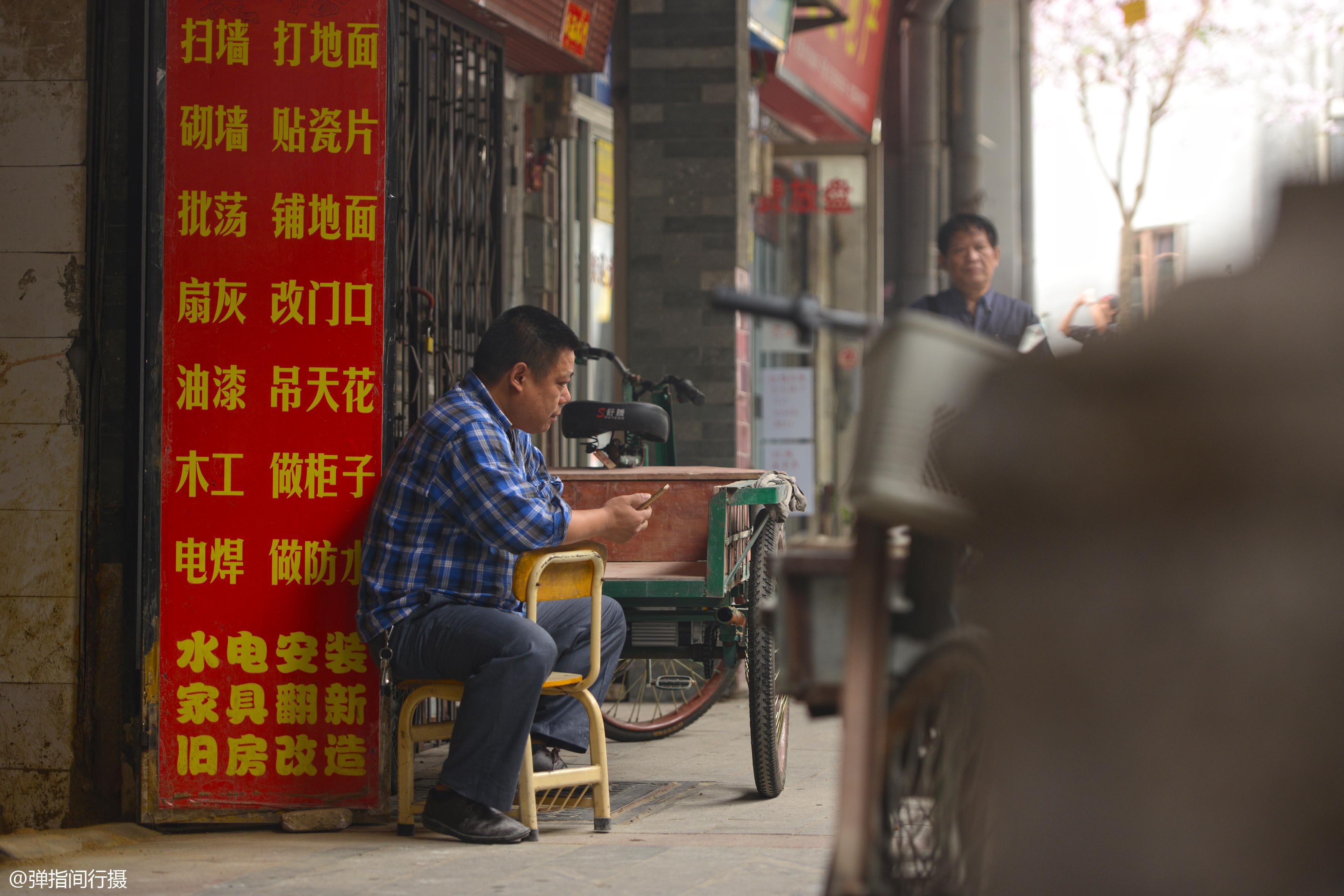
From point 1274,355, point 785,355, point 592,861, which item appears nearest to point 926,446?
point 1274,355

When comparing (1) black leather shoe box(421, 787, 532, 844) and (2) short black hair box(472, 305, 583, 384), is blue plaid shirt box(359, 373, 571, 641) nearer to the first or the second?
(2) short black hair box(472, 305, 583, 384)

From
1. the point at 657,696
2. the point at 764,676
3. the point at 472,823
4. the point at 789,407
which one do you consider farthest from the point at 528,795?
the point at 789,407

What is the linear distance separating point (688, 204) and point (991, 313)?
11.2ft

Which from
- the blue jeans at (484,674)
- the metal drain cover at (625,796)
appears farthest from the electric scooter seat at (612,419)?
the blue jeans at (484,674)

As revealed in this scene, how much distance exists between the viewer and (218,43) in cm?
468

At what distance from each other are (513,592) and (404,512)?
0.41 metres

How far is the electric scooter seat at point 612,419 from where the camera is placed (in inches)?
236

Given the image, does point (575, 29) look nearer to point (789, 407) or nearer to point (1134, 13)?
point (789, 407)

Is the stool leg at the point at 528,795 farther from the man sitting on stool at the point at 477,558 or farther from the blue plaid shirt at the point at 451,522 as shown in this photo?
the blue plaid shirt at the point at 451,522

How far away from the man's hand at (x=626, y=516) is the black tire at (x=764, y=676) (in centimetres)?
60

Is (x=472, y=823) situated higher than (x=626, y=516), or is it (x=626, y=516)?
(x=626, y=516)

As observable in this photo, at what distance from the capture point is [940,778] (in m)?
2.46

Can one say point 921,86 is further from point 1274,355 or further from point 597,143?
point 1274,355

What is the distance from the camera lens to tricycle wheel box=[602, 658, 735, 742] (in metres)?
6.48
